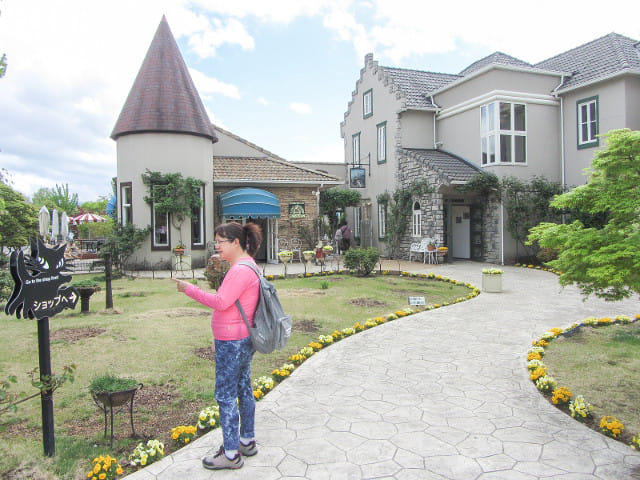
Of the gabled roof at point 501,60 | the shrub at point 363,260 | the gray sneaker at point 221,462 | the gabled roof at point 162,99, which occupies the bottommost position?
the gray sneaker at point 221,462

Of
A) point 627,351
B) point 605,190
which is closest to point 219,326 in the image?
point 605,190

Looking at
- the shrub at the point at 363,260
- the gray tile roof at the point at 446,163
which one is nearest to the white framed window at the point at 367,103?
the gray tile roof at the point at 446,163

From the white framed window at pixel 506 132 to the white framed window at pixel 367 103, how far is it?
24.6 ft

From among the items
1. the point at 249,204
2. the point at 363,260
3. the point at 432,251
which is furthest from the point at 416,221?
the point at 249,204

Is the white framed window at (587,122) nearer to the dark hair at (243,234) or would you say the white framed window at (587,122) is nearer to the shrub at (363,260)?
the shrub at (363,260)

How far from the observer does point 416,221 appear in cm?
2142

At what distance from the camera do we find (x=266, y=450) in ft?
13.7

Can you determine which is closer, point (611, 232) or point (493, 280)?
point (611, 232)

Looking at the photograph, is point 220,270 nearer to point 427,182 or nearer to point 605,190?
point 605,190

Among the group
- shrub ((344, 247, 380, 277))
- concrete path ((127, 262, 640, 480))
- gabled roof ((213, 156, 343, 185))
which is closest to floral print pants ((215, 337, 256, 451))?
concrete path ((127, 262, 640, 480))

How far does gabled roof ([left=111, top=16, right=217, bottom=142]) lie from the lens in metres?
19.1

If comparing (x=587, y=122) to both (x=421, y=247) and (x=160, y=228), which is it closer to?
(x=421, y=247)

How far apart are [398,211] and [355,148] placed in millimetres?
6708

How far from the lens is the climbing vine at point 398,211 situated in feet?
69.3
